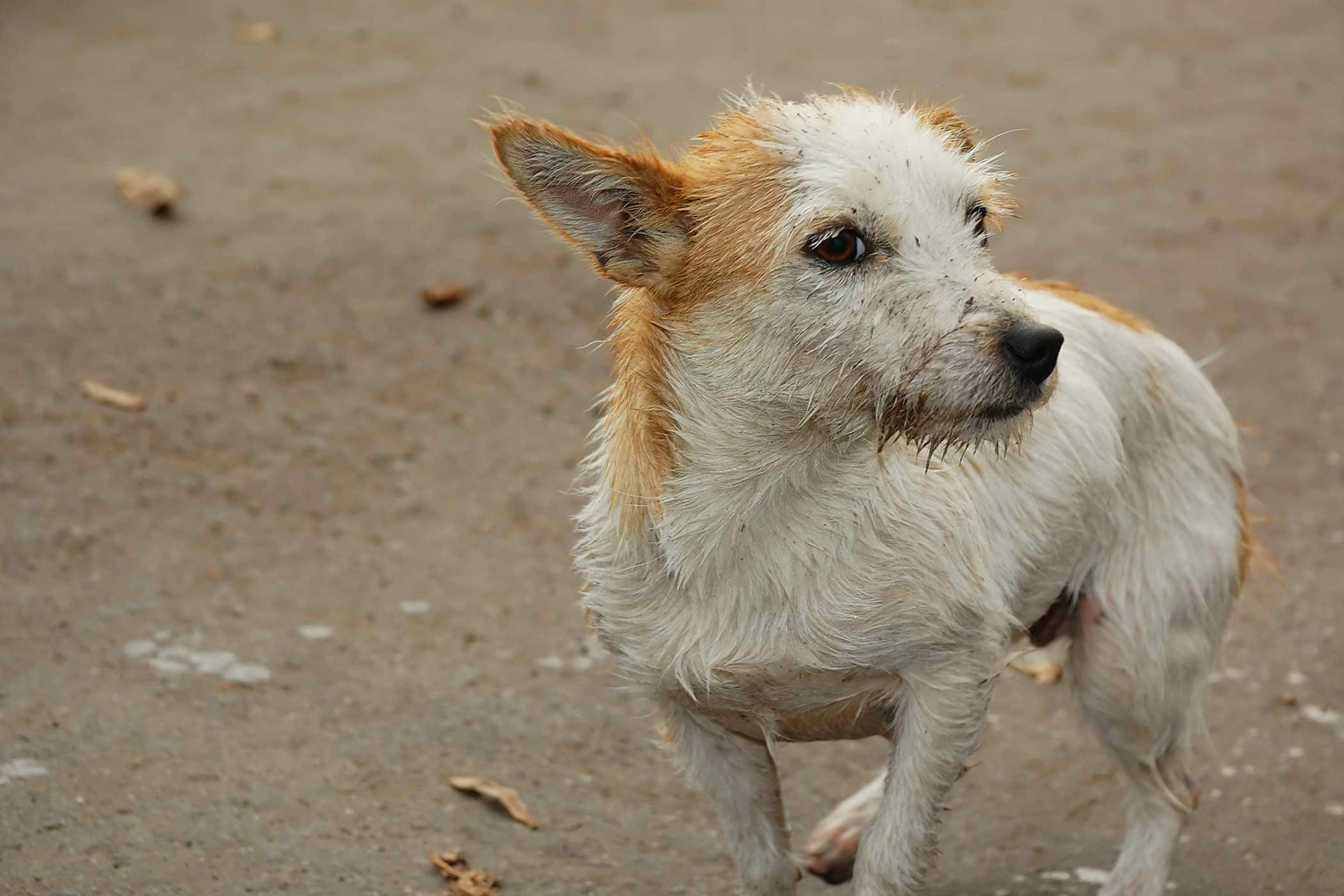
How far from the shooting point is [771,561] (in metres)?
3.60

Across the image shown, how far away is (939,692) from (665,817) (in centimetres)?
149

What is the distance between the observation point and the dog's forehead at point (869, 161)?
11.1ft

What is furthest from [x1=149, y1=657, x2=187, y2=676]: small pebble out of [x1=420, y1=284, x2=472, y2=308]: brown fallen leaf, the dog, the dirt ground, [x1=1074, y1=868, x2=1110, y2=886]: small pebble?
[x1=1074, y1=868, x2=1110, y2=886]: small pebble

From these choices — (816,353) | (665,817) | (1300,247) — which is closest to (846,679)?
(816,353)

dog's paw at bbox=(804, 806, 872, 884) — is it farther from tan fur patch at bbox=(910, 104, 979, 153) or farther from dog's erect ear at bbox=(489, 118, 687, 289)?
tan fur patch at bbox=(910, 104, 979, 153)

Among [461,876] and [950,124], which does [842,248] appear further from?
[461,876]

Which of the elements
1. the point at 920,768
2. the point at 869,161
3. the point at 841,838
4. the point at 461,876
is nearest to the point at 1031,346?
the point at 869,161

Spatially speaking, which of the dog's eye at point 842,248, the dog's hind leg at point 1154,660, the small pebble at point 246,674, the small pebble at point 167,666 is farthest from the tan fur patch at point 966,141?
the small pebble at point 167,666

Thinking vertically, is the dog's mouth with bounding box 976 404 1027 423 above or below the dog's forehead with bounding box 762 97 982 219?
below

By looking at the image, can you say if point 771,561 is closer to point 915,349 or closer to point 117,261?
point 915,349

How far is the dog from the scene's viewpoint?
3.40 meters

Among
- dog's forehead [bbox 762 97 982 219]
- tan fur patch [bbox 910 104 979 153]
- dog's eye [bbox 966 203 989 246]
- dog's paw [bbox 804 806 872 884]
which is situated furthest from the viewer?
dog's paw [bbox 804 806 872 884]

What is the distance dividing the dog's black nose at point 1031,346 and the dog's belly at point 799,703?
83cm

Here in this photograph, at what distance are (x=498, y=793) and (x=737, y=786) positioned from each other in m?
1.12
